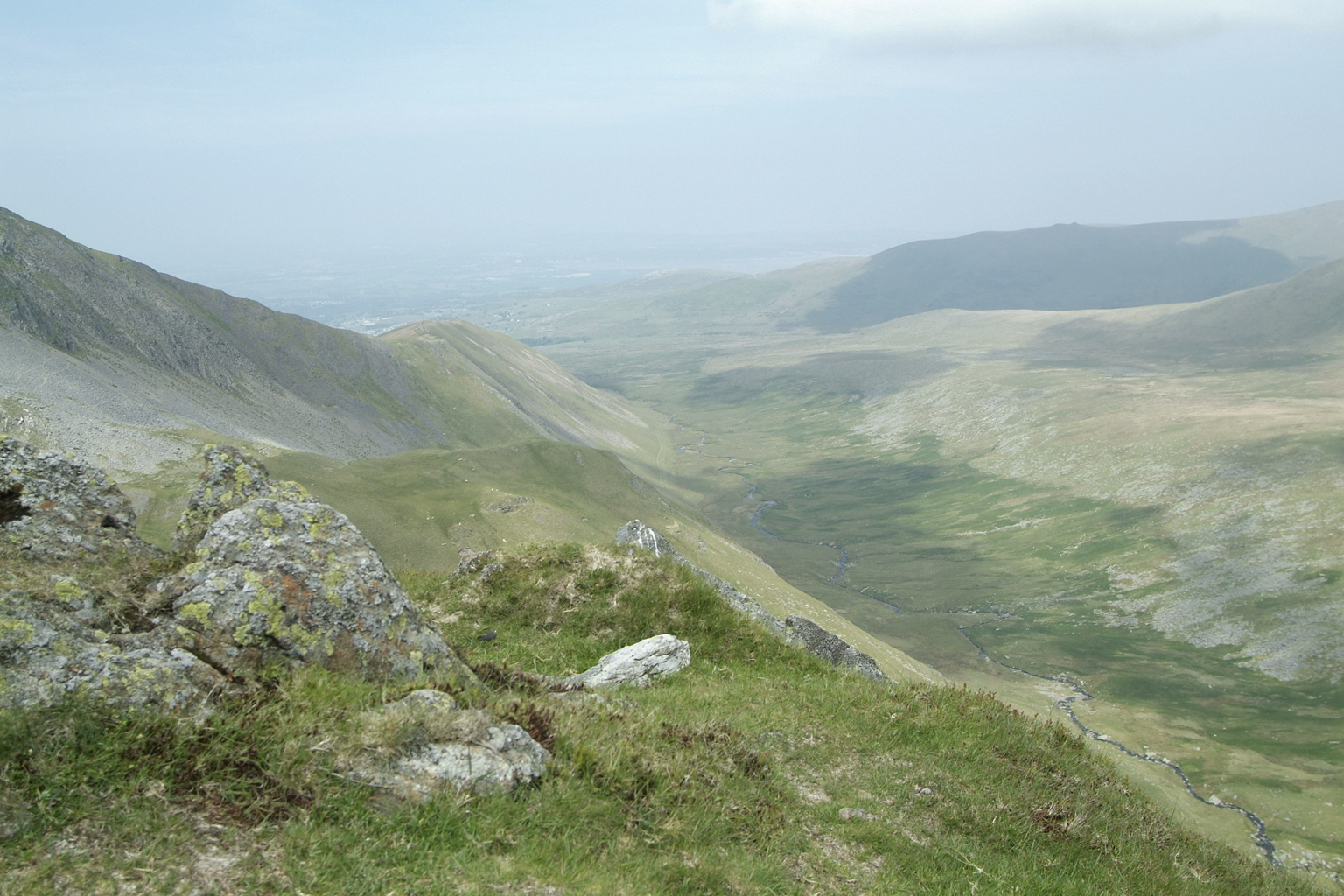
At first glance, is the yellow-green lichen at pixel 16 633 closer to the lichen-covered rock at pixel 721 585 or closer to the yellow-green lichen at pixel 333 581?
the yellow-green lichen at pixel 333 581

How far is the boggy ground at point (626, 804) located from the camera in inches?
306

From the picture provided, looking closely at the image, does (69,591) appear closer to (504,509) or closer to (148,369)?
(504,509)

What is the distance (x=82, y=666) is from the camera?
29.6ft

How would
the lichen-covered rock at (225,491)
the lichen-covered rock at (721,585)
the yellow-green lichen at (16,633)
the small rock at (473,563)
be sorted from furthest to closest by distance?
the lichen-covered rock at (721,585)
the small rock at (473,563)
the lichen-covered rock at (225,491)
the yellow-green lichen at (16,633)

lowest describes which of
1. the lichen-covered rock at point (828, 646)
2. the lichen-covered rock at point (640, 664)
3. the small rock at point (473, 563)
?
the lichen-covered rock at point (828, 646)

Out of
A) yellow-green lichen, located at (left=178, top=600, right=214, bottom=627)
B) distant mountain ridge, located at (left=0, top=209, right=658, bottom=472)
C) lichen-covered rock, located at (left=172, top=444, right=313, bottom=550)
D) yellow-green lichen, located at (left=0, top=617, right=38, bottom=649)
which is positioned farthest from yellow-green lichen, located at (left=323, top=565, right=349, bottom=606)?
distant mountain ridge, located at (left=0, top=209, right=658, bottom=472)

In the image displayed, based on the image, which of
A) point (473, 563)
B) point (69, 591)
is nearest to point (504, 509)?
point (473, 563)

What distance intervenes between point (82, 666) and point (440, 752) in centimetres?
440

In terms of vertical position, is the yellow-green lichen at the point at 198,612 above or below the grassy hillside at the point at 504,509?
above

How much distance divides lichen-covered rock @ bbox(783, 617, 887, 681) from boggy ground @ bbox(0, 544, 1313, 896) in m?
6.28

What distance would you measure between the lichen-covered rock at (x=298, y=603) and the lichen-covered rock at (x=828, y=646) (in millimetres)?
14055

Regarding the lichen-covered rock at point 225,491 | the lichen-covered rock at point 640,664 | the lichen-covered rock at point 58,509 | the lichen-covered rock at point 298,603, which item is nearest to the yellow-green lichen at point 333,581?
the lichen-covered rock at point 298,603

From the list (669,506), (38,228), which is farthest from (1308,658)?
(38,228)

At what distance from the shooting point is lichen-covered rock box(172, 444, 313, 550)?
14.9m
